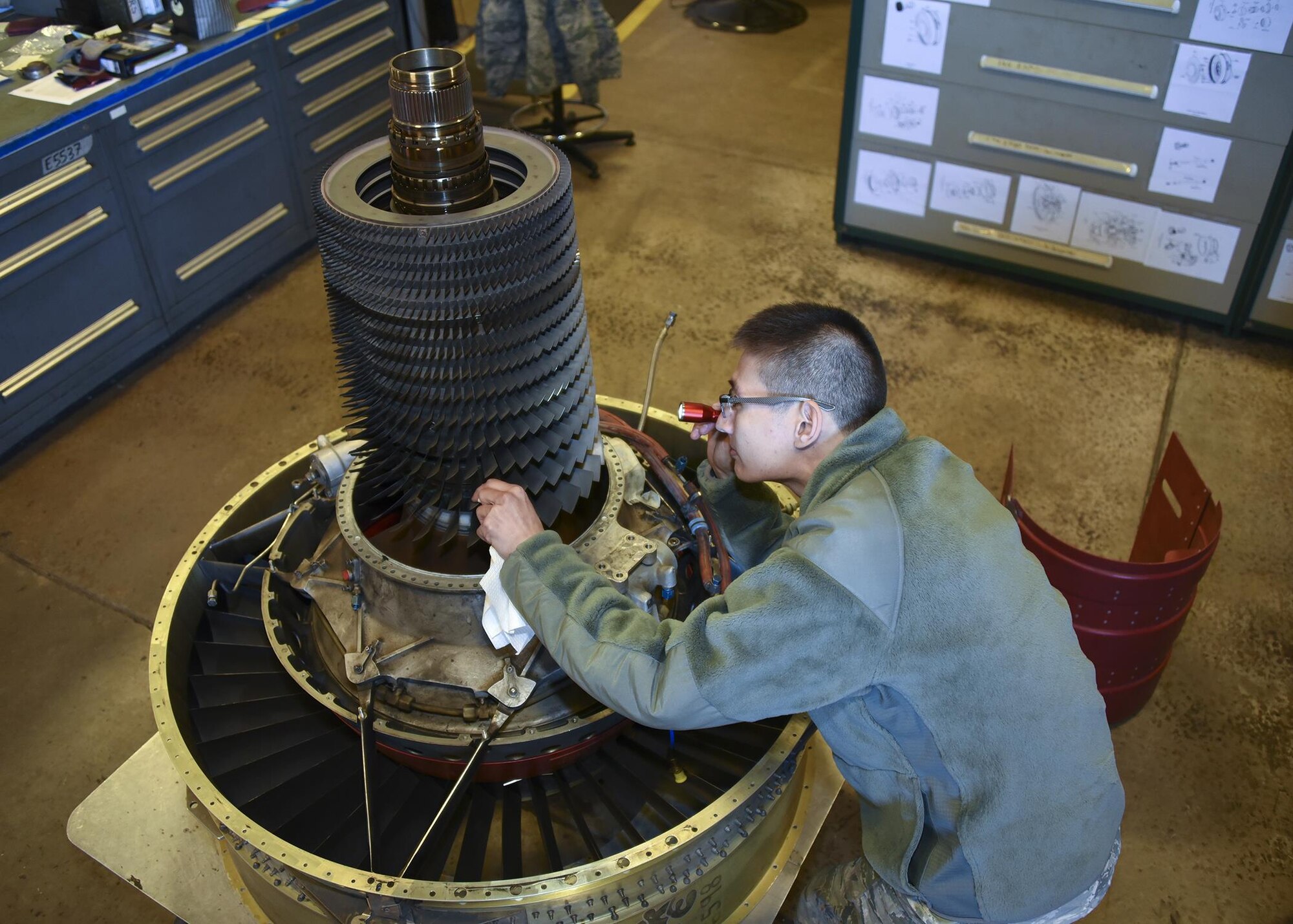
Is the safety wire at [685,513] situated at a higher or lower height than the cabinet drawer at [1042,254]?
higher

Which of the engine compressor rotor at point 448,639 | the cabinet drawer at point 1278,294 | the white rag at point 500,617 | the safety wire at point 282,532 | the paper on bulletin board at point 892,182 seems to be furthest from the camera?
the paper on bulletin board at point 892,182

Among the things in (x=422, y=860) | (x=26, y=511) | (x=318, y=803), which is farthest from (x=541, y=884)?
(x=26, y=511)

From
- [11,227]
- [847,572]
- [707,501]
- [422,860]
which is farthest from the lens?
[11,227]

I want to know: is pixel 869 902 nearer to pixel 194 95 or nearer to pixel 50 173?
pixel 50 173

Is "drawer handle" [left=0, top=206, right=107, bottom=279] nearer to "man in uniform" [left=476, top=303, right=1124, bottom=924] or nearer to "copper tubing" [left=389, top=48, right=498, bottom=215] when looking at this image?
"copper tubing" [left=389, top=48, right=498, bottom=215]

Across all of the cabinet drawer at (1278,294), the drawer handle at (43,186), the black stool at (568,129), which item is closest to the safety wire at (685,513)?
the drawer handle at (43,186)

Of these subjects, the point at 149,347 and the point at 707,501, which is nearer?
the point at 707,501

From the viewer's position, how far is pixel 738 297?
436cm

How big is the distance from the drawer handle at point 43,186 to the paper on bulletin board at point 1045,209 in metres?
3.31

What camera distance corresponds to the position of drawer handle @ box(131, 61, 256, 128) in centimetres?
361

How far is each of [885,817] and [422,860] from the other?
770 mm

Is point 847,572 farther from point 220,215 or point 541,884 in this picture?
point 220,215

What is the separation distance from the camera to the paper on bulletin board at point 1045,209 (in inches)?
163

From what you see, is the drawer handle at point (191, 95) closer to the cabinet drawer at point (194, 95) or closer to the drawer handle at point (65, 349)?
the cabinet drawer at point (194, 95)
